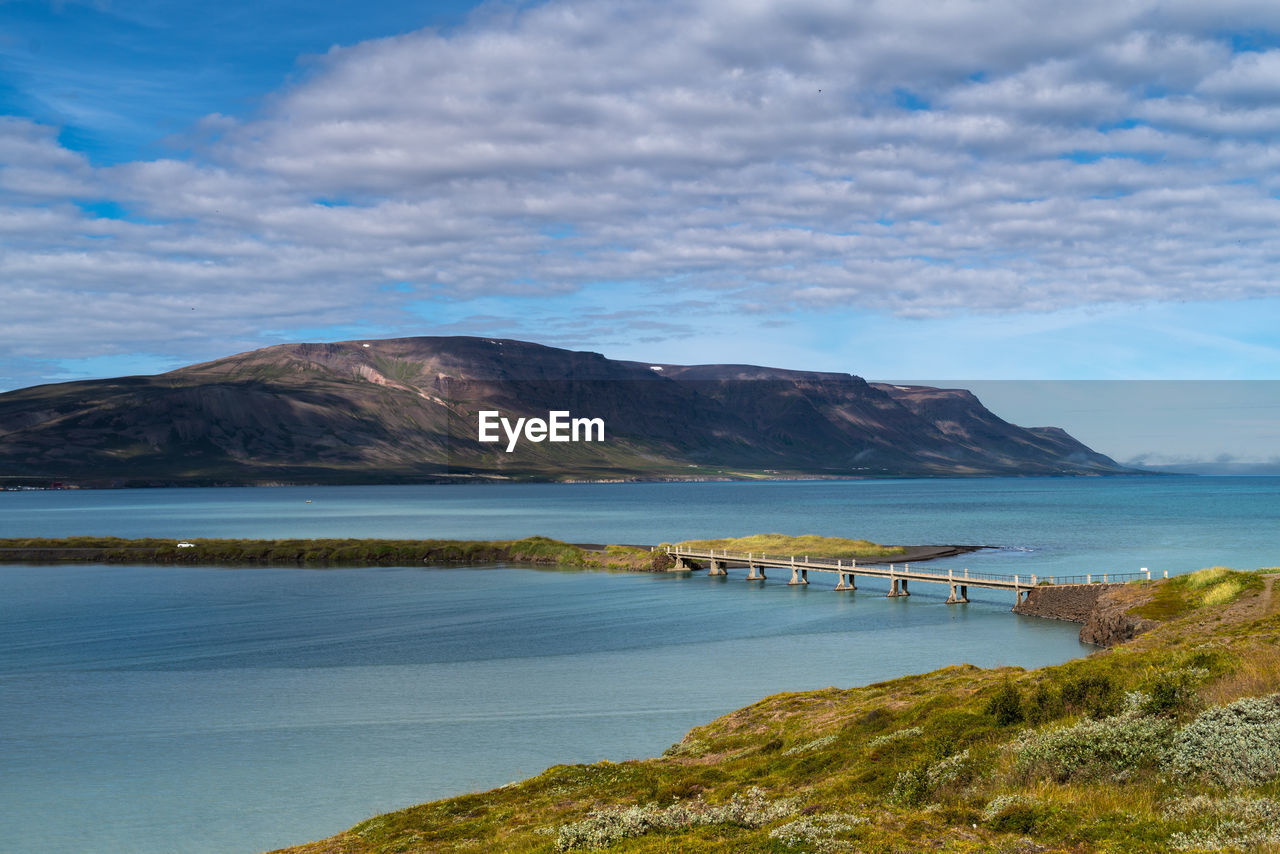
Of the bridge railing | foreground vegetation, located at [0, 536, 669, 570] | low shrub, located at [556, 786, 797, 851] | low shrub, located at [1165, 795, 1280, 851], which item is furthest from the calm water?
low shrub, located at [1165, 795, 1280, 851]

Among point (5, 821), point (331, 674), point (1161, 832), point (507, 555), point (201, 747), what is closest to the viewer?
point (1161, 832)

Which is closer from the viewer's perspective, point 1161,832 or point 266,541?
point 1161,832

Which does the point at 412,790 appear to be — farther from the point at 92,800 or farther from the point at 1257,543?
the point at 1257,543

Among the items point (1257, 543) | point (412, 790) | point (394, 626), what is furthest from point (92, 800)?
point (1257, 543)

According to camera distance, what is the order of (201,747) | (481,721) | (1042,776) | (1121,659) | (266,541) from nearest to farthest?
(1042,776) < (1121,659) < (201,747) < (481,721) < (266,541)

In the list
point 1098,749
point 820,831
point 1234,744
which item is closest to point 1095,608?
point 1098,749

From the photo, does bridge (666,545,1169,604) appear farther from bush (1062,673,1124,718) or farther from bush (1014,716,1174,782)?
bush (1014,716,1174,782)
